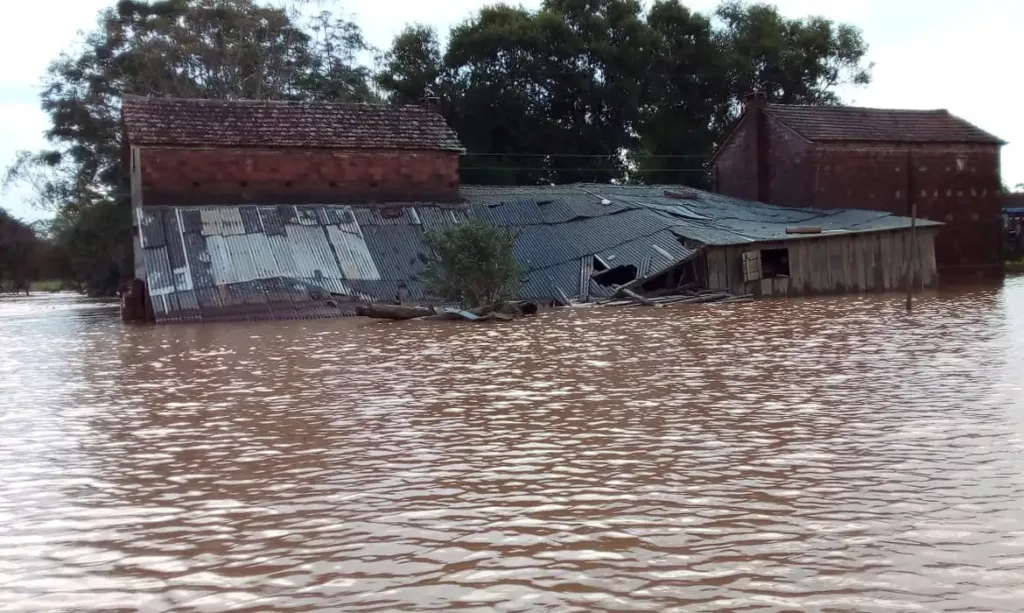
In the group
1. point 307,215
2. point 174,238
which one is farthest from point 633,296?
point 174,238

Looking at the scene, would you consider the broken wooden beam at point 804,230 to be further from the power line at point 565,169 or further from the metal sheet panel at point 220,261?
the power line at point 565,169

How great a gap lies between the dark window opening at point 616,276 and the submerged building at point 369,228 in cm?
4

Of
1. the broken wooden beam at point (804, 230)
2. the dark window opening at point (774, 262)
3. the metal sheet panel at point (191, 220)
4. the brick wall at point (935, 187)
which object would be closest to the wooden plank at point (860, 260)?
the broken wooden beam at point (804, 230)

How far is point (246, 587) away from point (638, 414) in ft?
16.9

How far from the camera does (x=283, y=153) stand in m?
29.4

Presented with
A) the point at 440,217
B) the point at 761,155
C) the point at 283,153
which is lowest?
the point at 440,217

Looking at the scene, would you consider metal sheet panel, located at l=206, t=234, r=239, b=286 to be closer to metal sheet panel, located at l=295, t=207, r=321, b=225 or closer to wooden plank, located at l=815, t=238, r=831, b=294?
metal sheet panel, located at l=295, t=207, r=321, b=225

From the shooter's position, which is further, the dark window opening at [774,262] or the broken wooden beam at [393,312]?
the dark window opening at [774,262]

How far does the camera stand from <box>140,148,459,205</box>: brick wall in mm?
28156

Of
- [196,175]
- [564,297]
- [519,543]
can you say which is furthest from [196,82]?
[519,543]

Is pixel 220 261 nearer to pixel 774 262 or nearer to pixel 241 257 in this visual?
pixel 241 257

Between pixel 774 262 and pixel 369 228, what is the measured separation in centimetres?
1212

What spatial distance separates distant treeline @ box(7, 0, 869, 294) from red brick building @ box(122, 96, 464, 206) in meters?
12.5

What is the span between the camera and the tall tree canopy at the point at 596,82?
153 feet
